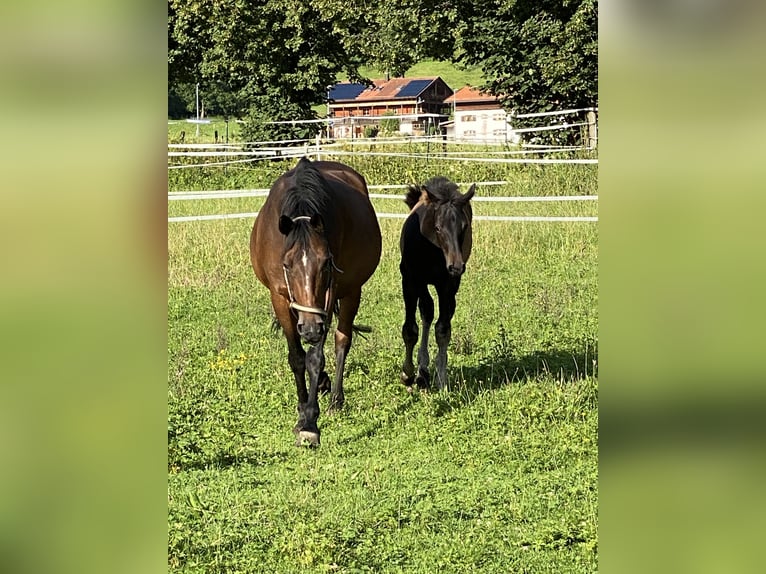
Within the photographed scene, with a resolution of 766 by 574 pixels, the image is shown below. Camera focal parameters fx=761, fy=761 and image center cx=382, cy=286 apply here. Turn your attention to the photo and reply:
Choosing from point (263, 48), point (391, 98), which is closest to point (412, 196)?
point (263, 48)

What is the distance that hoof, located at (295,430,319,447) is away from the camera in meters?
4.88

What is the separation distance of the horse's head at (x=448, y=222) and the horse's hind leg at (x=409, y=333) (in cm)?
49

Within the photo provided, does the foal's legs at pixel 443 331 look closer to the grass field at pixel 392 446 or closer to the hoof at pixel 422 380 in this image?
the hoof at pixel 422 380

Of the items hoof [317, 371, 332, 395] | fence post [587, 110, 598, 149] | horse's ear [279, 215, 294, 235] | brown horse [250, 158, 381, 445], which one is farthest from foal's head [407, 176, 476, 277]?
fence post [587, 110, 598, 149]

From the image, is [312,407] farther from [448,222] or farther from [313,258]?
[448,222]

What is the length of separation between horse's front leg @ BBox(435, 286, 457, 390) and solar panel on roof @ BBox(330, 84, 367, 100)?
26420 millimetres

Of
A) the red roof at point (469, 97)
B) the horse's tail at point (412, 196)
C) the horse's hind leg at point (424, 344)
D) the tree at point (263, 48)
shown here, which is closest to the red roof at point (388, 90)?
the red roof at point (469, 97)

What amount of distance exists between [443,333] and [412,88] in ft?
88.6

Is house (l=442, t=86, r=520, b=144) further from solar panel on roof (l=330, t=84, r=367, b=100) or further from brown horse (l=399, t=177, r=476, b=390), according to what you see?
brown horse (l=399, t=177, r=476, b=390)

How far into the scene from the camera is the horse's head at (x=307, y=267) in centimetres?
450

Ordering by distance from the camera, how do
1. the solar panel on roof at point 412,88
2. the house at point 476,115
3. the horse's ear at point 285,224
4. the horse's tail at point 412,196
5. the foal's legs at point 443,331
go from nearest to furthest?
1. the horse's ear at point 285,224
2. the foal's legs at point 443,331
3. the horse's tail at point 412,196
4. the house at point 476,115
5. the solar panel on roof at point 412,88
